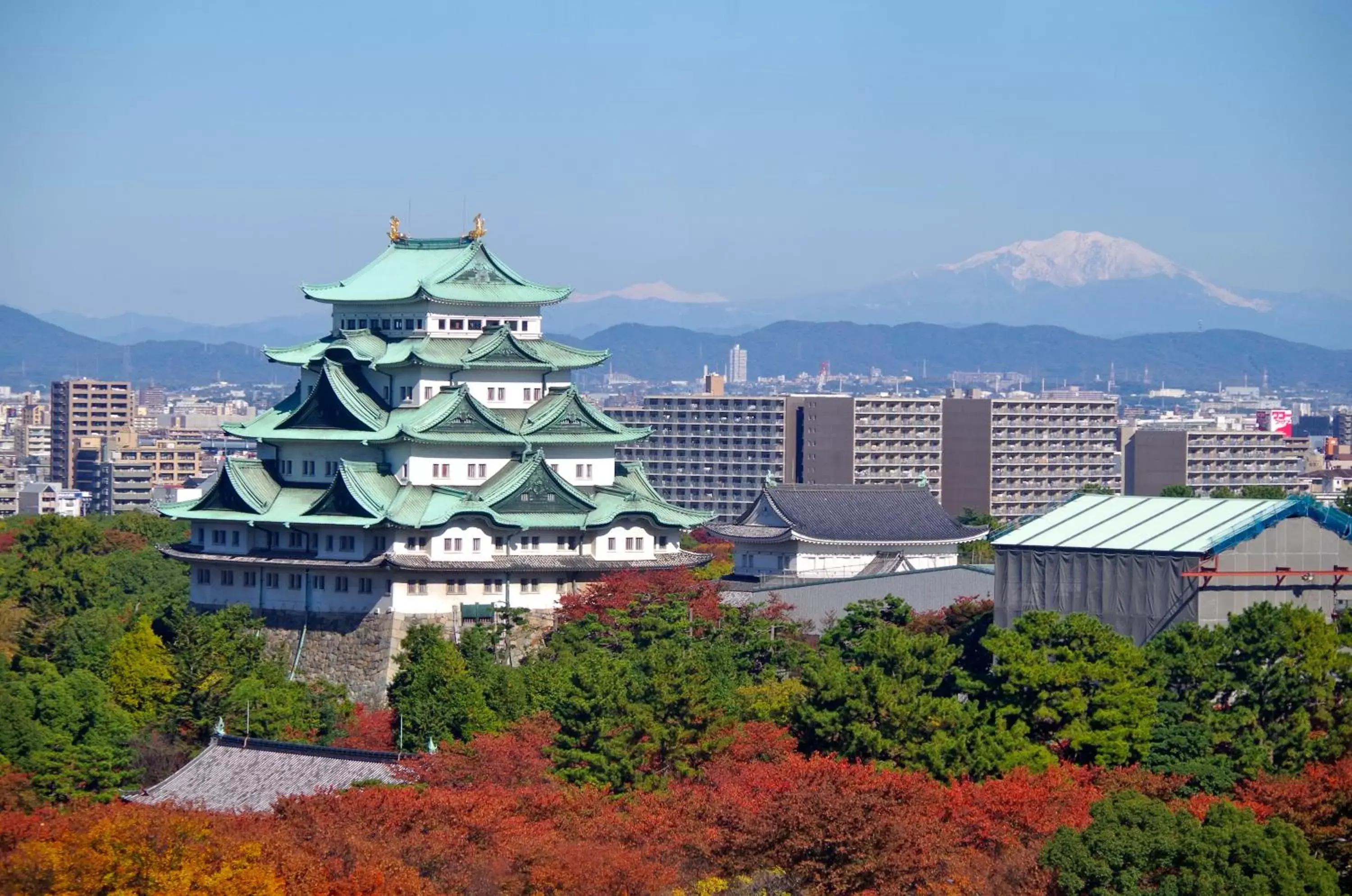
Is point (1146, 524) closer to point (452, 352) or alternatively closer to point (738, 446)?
point (452, 352)

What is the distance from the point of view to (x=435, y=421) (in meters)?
64.1

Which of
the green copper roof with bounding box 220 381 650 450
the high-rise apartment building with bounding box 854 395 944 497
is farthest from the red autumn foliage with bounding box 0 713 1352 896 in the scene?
the high-rise apartment building with bounding box 854 395 944 497

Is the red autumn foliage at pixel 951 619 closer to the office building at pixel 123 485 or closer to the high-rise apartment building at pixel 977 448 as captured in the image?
the high-rise apartment building at pixel 977 448

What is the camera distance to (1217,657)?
48375 mm

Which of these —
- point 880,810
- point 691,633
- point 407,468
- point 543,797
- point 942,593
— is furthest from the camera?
point 942,593

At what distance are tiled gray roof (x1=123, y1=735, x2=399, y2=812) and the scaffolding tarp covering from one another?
16.6m

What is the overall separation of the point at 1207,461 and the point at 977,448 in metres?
17.8

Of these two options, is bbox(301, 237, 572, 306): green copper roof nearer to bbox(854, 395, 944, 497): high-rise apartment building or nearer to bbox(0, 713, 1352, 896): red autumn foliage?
bbox(0, 713, 1352, 896): red autumn foliage

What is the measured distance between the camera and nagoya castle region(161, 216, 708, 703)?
206ft

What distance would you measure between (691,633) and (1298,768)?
18355mm

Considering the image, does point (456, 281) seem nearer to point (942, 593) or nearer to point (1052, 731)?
point (942, 593)

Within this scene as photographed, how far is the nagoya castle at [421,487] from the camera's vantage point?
62.8 m

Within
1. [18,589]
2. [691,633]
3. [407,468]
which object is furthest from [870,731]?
[18,589]

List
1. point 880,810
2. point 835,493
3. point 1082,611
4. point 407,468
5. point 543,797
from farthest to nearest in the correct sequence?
point 835,493 → point 407,468 → point 1082,611 → point 543,797 → point 880,810
